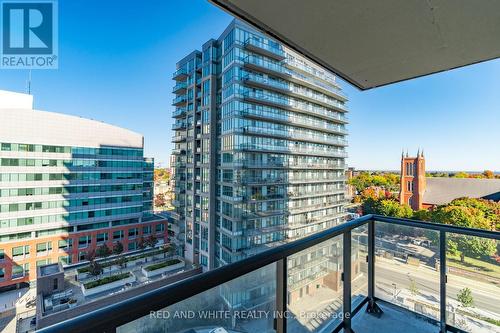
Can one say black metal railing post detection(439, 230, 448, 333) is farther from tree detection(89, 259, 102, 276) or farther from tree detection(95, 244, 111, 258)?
tree detection(95, 244, 111, 258)

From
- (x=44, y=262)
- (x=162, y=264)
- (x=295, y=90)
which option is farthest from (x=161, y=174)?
(x=295, y=90)

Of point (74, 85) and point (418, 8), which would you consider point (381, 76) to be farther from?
point (74, 85)

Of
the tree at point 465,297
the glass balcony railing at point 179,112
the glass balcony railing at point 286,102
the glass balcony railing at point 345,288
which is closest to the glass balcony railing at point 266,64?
the glass balcony railing at point 286,102

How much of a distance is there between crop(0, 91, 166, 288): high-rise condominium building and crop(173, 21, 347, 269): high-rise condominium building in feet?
11.8

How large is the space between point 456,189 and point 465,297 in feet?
41.8

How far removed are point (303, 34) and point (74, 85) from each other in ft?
47.6

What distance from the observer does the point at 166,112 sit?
607 inches

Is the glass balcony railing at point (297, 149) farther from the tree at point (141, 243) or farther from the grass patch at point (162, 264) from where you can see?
the tree at point (141, 243)

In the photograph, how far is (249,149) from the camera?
10312 mm

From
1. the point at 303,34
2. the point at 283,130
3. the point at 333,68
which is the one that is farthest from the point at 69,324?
the point at 283,130

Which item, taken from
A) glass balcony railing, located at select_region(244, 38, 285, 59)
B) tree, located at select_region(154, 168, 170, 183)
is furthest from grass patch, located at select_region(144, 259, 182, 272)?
glass balcony railing, located at select_region(244, 38, 285, 59)

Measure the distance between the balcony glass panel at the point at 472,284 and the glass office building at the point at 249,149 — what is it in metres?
8.95

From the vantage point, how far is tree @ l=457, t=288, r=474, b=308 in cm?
114

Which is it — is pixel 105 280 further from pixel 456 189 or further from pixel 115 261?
pixel 456 189
